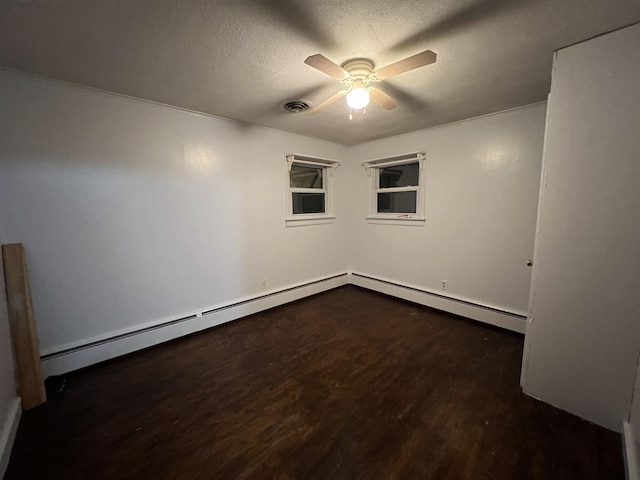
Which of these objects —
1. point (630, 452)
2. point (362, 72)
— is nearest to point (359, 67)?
point (362, 72)

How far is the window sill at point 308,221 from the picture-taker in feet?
11.5

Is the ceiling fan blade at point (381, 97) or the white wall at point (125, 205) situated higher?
the ceiling fan blade at point (381, 97)

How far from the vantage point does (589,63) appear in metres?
1.48

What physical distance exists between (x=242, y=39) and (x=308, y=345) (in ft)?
8.15

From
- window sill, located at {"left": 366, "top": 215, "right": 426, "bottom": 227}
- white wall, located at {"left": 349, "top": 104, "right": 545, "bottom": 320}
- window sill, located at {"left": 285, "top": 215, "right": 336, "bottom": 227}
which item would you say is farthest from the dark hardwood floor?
window sill, located at {"left": 285, "top": 215, "right": 336, "bottom": 227}

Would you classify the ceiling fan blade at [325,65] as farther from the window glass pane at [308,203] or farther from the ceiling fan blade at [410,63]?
the window glass pane at [308,203]

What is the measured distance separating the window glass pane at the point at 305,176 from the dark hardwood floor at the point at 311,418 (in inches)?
86.8

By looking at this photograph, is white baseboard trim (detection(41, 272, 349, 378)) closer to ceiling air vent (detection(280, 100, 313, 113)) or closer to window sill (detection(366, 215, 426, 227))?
window sill (detection(366, 215, 426, 227))

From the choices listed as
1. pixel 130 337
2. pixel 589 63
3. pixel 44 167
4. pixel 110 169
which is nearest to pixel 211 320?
pixel 130 337

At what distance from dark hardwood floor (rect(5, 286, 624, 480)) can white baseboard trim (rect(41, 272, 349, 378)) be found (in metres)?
0.09

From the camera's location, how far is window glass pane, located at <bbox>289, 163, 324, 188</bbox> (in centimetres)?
366

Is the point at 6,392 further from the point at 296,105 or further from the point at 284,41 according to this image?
the point at 296,105

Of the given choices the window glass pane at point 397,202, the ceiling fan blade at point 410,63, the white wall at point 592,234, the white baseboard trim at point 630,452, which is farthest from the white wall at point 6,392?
the window glass pane at point 397,202

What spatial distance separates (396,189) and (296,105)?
1.94m
